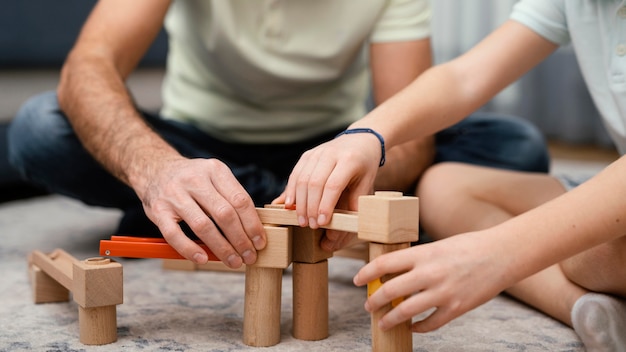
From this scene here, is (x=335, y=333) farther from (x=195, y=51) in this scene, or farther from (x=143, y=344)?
(x=195, y=51)

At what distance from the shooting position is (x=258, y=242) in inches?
29.8

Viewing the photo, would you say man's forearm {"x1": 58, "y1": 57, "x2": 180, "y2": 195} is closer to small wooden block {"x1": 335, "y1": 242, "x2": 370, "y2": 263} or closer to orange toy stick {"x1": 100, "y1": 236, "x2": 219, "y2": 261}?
orange toy stick {"x1": 100, "y1": 236, "x2": 219, "y2": 261}

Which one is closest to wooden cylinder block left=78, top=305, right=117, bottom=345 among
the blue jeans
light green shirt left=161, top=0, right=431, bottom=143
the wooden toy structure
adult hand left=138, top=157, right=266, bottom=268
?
the wooden toy structure

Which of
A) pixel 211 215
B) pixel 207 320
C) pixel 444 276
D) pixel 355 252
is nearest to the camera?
pixel 444 276

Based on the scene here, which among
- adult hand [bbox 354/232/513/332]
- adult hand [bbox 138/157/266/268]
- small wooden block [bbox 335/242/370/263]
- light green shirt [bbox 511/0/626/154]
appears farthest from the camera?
small wooden block [bbox 335/242/370/263]

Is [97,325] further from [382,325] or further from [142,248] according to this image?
[382,325]

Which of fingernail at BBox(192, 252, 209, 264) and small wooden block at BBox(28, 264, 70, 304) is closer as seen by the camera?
fingernail at BBox(192, 252, 209, 264)

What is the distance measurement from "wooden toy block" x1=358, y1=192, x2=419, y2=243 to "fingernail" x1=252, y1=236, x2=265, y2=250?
4.4 inches

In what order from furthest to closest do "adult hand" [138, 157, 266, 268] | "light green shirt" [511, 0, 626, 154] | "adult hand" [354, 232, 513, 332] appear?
"light green shirt" [511, 0, 626, 154]
"adult hand" [138, 157, 266, 268]
"adult hand" [354, 232, 513, 332]

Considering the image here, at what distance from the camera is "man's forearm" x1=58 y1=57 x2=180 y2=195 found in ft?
2.94

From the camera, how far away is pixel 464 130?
1.45 m

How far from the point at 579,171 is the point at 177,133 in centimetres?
139

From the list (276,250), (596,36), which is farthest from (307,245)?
(596,36)

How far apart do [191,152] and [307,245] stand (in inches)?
20.3
